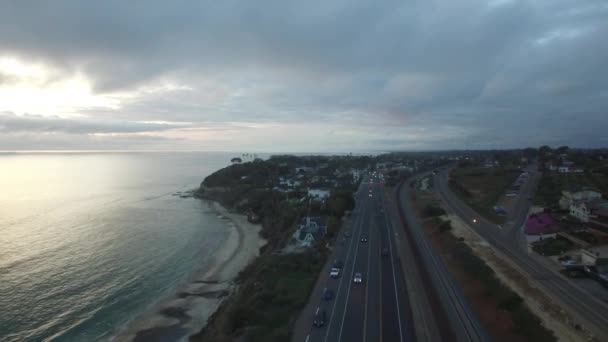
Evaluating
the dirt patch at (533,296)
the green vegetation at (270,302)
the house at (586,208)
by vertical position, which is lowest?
the green vegetation at (270,302)

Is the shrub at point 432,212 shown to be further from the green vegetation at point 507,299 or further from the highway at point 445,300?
the green vegetation at point 507,299

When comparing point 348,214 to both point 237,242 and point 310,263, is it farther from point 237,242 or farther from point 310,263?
point 310,263

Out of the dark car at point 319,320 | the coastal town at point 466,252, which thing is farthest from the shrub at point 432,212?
the dark car at point 319,320

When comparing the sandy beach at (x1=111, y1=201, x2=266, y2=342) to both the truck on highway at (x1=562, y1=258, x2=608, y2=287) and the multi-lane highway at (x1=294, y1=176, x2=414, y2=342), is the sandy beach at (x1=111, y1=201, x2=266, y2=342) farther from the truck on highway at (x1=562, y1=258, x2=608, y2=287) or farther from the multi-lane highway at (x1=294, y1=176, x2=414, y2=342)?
the truck on highway at (x1=562, y1=258, x2=608, y2=287)

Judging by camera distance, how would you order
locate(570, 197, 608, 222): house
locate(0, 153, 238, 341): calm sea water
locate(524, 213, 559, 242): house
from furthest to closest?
locate(570, 197, 608, 222): house, locate(524, 213, 559, 242): house, locate(0, 153, 238, 341): calm sea water

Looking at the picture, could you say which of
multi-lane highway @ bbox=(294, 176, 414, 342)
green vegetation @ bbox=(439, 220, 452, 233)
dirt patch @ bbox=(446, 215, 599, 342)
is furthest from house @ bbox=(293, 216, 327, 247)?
dirt patch @ bbox=(446, 215, 599, 342)

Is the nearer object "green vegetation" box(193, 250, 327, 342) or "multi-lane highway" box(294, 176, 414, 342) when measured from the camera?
"multi-lane highway" box(294, 176, 414, 342)

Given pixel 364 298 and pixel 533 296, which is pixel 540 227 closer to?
pixel 533 296
